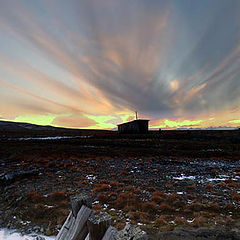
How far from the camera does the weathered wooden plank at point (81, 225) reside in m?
1.49

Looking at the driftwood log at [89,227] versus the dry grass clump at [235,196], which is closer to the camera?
the driftwood log at [89,227]

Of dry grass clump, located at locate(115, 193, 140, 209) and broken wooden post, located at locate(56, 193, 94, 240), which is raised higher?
broken wooden post, located at locate(56, 193, 94, 240)

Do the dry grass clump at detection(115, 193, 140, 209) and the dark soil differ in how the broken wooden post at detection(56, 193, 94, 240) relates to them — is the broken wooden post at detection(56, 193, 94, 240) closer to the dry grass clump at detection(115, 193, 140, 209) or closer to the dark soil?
the dark soil

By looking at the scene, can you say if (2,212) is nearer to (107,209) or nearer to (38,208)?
(38,208)

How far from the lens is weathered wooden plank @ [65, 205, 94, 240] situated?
149 centimetres

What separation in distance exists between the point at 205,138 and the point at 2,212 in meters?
34.3

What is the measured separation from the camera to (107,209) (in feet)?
17.6

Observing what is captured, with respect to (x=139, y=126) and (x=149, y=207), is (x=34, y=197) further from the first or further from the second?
(x=139, y=126)

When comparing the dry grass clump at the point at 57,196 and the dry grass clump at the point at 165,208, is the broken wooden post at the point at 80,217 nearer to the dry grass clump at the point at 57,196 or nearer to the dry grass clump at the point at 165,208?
the dry grass clump at the point at 165,208

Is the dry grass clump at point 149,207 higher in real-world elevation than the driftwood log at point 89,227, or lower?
lower

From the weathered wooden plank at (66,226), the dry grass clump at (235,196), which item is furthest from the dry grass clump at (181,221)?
the weathered wooden plank at (66,226)

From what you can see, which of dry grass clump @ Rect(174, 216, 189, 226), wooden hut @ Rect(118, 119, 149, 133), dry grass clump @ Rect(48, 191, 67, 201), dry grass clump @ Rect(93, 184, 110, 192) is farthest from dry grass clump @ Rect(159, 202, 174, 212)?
wooden hut @ Rect(118, 119, 149, 133)

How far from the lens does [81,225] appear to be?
151 centimetres

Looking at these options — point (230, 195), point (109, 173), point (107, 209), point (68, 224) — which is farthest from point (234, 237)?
point (109, 173)
